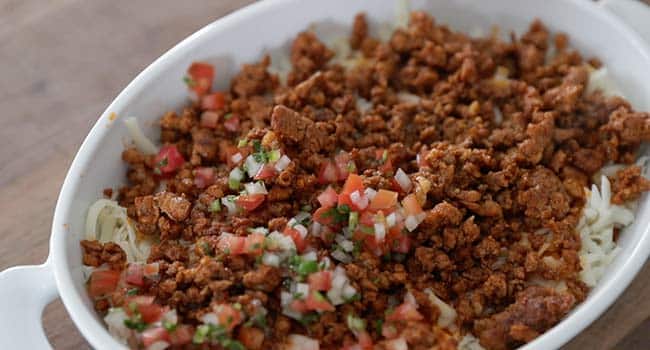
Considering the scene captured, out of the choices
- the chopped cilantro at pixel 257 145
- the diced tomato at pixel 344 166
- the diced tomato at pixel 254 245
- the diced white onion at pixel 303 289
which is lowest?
the diced tomato at pixel 254 245

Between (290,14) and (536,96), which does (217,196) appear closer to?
(290,14)

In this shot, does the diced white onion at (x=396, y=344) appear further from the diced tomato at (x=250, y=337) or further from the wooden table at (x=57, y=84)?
the wooden table at (x=57, y=84)

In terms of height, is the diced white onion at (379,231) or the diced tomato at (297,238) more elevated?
the diced white onion at (379,231)

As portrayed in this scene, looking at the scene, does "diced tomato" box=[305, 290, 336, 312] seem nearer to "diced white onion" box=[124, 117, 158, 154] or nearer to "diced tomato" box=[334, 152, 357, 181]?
"diced tomato" box=[334, 152, 357, 181]

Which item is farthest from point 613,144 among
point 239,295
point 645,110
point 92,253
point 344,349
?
point 92,253

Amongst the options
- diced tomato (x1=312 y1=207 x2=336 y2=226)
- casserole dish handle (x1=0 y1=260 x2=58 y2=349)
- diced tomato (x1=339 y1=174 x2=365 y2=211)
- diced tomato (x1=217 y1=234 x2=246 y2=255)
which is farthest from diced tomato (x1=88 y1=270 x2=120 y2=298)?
diced tomato (x1=339 y1=174 x2=365 y2=211)

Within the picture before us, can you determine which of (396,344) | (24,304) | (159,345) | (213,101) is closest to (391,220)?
(396,344)

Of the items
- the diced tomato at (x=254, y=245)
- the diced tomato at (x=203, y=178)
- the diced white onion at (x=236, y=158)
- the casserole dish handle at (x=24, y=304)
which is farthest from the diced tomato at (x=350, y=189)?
the casserole dish handle at (x=24, y=304)
